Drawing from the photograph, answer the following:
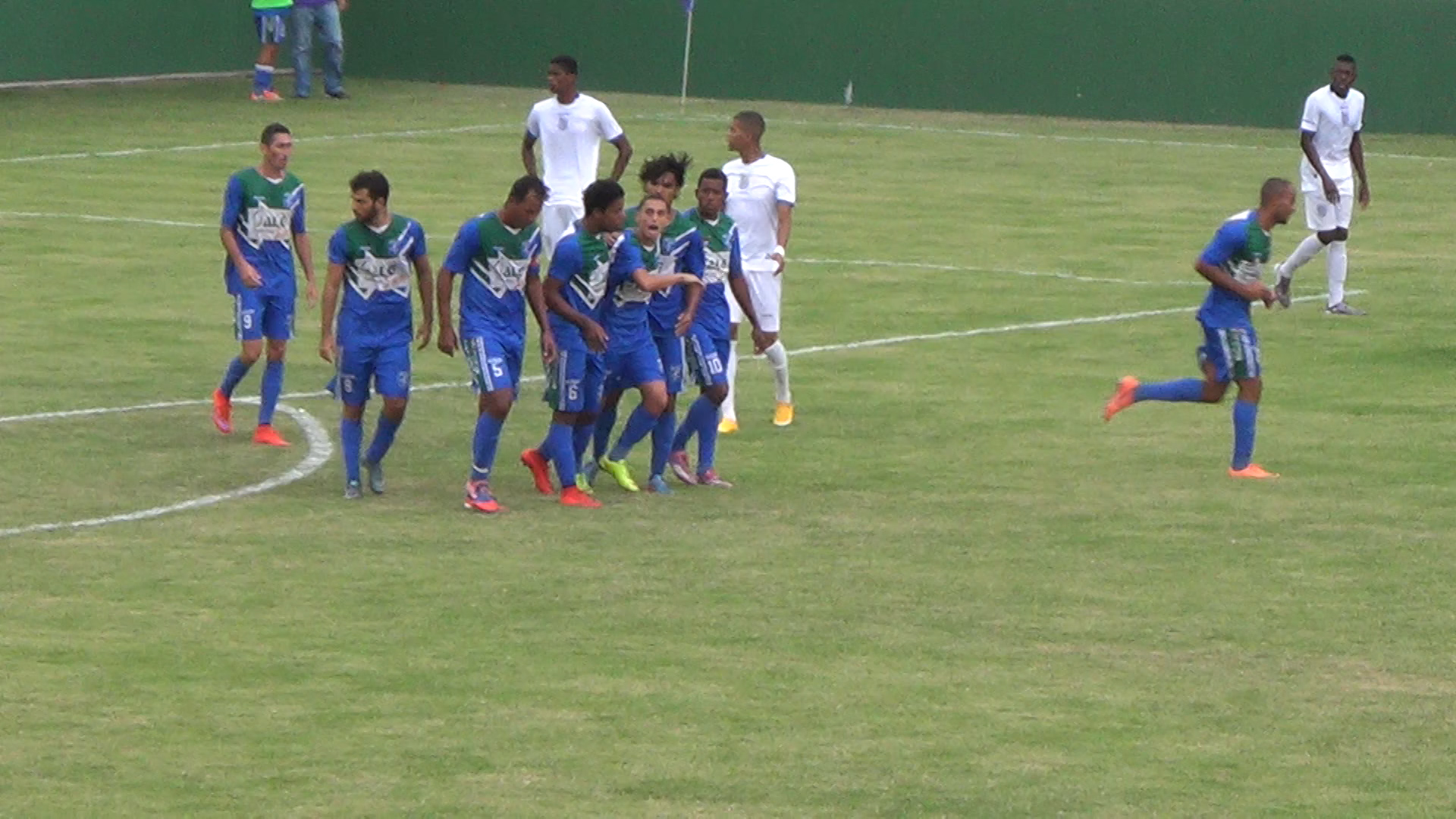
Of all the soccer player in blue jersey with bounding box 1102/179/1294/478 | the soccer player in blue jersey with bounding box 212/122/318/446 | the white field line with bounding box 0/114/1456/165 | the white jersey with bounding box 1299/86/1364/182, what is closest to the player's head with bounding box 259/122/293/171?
the soccer player in blue jersey with bounding box 212/122/318/446

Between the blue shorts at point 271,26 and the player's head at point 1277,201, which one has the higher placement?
the player's head at point 1277,201

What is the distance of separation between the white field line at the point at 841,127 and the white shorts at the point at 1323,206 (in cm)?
1419

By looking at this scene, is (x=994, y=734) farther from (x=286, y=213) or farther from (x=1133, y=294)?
(x=1133, y=294)

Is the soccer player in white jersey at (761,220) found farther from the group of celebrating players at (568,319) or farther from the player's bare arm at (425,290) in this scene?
the player's bare arm at (425,290)

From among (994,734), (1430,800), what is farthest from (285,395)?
(1430,800)

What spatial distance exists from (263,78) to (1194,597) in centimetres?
3189

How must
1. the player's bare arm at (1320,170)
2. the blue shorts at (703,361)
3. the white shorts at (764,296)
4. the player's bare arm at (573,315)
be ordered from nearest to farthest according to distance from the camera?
the player's bare arm at (573,315) < the blue shorts at (703,361) < the white shorts at (764,296) < the player's bare arm at (1320,170)

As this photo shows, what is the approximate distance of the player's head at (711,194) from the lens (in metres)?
14.6

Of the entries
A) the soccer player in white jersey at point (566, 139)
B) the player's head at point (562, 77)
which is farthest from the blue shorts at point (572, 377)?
the player's head at point (562, 77)

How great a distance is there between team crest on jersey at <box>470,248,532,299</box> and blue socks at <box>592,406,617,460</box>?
3.99ft

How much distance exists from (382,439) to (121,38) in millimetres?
30097

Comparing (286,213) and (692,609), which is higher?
(286,213)

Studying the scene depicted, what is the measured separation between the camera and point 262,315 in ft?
52.9

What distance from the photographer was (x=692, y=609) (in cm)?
1160
